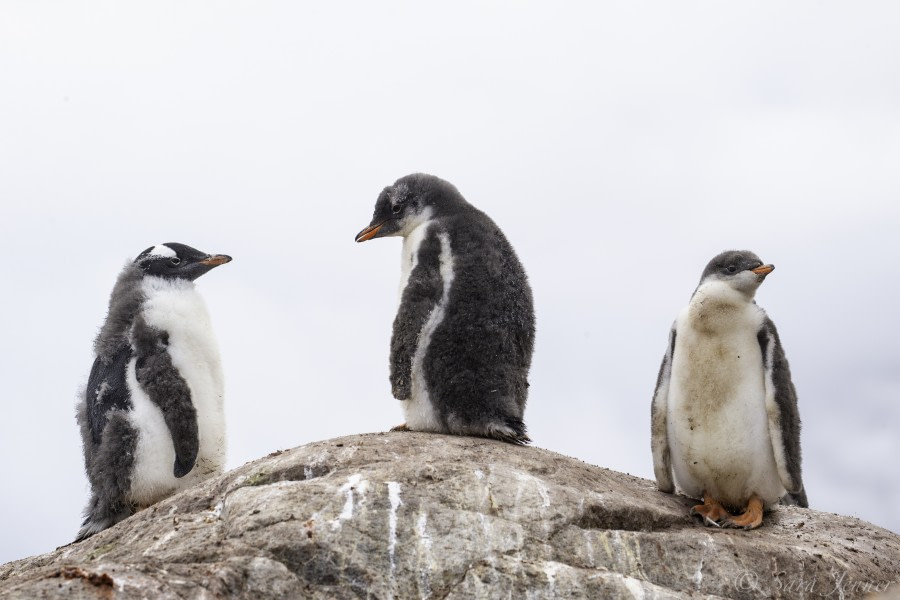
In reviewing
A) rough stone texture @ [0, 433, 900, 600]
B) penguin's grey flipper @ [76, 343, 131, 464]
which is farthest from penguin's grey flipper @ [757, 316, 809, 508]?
penguin's grey flipper @ [76, 343, 131, 464]

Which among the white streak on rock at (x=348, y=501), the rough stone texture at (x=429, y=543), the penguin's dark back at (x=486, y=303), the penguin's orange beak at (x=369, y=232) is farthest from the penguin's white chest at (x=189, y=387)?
the white streak on rock at (x=348, y=501)

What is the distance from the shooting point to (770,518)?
7738 millimetres

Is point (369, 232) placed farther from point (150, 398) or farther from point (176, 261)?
point (150, 398)

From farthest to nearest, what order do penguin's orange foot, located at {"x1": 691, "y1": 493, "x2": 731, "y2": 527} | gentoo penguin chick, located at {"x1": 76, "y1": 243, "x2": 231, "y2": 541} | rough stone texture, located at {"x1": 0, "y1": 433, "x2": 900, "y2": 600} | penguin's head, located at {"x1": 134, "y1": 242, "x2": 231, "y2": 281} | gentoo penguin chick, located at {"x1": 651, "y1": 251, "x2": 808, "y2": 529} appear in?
Answer: penguin's head, located at {"x1": 134, "y1": 242, "x2": 231, "y2": 281} < gentoo penguin chick, located at {"x1": 76, "y1": 243, "x2": 231, "y2": 541} < gentoo penguin chick, located at {"x1": 651, "y1": 251, "x2": 808, "y2": 529} < penguin's orange foot, located at {"x1": 691, "y1": 493, "x2": 731, "y2": 527} < rough stone texture, located at {"x1": 0, "y1": 433, "x2": 900, "y2": 600}

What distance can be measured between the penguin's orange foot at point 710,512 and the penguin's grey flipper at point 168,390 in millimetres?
3634

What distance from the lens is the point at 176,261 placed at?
356 inches

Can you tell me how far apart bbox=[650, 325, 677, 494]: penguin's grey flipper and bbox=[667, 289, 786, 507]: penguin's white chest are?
219mm

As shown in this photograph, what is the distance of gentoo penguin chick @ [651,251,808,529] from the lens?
24.6ft

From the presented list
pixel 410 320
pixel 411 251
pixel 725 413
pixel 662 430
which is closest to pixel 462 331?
pixel 410 320

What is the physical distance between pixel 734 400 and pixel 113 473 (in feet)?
14.7

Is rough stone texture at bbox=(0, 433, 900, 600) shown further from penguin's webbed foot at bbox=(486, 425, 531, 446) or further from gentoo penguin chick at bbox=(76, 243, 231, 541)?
gentoo penguin chick at bbox=(76, 243, 231, 541)

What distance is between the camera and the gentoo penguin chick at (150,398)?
818 cm

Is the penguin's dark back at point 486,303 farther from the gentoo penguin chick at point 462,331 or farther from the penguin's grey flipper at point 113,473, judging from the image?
the penguin's grey flipper at point 113,473

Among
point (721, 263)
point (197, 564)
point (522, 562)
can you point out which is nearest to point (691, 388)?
point (721, 263)
